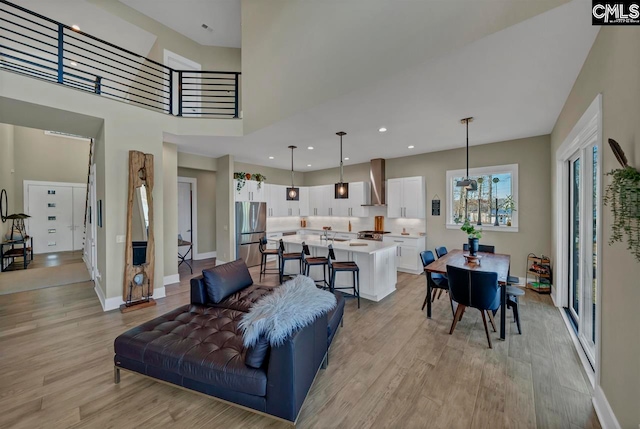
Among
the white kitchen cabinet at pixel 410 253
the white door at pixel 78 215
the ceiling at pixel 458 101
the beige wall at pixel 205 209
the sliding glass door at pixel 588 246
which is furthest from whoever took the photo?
the white door at pixel 78 215

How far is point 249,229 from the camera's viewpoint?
6.85 metres

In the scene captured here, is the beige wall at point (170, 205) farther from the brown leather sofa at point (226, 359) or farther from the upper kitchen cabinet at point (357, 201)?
the upper kitchen cabinet at point (357, 201)

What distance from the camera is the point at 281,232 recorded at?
813 cm

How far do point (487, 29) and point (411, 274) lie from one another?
196 inches

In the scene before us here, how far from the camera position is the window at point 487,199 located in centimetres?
512

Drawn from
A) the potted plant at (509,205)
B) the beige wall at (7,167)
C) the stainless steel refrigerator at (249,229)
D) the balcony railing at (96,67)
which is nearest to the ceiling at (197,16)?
the balcony railing at (96,67)

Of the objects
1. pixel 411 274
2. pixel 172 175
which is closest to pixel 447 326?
pixel 411 274

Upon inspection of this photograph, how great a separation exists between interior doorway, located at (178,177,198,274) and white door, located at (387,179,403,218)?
5.78 m

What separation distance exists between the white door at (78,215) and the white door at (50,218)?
0.08 meters

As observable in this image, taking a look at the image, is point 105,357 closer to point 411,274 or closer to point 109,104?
point 109,104

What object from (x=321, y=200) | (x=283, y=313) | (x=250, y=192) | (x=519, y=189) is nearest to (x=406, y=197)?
(x=519, y=189)

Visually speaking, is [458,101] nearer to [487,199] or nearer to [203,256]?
[487,199]

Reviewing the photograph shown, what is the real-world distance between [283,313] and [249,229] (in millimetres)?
5235

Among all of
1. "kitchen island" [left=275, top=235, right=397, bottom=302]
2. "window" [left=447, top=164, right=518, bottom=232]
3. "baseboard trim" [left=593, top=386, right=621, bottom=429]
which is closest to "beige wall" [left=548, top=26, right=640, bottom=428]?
"baseboard trim" [left=593, top=386, right=621, bottom=429]
